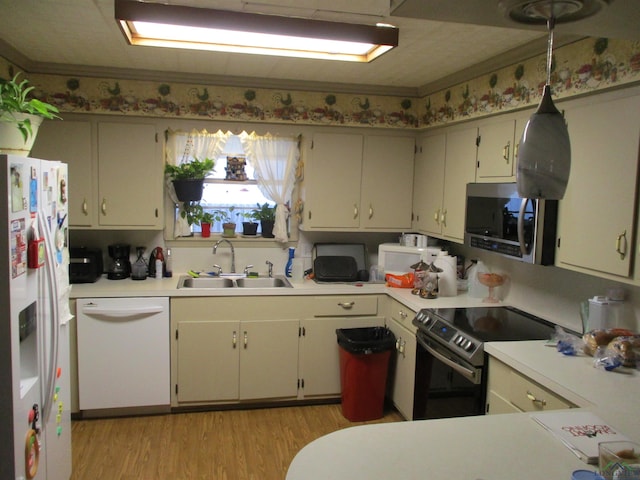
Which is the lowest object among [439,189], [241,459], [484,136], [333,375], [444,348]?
[241,459]

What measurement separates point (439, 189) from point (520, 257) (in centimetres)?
113

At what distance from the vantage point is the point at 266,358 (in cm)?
359

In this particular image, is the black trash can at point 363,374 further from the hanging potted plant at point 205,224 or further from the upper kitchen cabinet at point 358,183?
the hanging potted plant at point 205,224

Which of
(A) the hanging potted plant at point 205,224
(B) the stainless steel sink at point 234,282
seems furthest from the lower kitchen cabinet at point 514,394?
(A) the hanging potted plant at point 205,224

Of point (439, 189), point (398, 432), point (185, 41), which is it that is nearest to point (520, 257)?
point (439, 189)

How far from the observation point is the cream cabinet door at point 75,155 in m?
3.49

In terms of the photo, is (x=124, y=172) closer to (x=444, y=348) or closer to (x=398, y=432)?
(x=444, y=348)

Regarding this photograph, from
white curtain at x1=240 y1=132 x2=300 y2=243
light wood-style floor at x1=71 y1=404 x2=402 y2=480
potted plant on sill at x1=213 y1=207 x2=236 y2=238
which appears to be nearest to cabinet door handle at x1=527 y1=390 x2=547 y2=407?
light wood-style floor at x1=71 y1=404 x2=402 y2=480

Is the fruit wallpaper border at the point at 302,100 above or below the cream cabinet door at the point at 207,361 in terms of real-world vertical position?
above

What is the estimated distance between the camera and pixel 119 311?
3.30 metres

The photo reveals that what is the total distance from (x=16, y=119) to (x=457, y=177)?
251 cm

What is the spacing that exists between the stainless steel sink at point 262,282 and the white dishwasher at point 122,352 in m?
0.64

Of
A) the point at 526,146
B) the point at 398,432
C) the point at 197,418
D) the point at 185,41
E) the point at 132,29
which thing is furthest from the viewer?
the point at 197,418

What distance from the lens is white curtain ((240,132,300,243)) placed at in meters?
4.03
